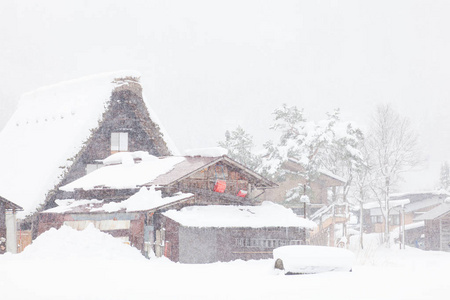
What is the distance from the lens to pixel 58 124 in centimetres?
3494

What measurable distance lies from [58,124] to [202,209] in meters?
14.3

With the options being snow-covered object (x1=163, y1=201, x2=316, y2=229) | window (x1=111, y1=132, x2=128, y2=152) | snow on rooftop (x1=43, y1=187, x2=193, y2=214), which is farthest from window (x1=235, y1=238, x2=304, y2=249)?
window (x1=111, y1=132, x2=128, y2=152)

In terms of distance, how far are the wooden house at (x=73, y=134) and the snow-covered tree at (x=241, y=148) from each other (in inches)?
570

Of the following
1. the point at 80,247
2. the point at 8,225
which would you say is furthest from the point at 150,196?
the point at 8,225

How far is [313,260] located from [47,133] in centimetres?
2377

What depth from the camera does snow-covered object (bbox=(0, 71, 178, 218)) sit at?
30.6 metres

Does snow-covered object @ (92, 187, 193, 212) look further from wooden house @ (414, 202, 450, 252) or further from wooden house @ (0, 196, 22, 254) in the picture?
wooden house @ (414, 202, 450, 252)

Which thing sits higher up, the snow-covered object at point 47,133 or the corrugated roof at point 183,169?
the snow-covered object at point 47,133

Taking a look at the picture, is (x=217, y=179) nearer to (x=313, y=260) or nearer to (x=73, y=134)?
(x=73, y=134)

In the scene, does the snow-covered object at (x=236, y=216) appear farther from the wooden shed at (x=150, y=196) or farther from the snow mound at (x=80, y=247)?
the snow mound at (x=80, y=247)

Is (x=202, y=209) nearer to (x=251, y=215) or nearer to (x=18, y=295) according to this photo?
(x=251, y=215)

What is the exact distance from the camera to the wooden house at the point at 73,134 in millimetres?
31125

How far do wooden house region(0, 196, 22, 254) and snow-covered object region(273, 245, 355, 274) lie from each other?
14896 millimetres

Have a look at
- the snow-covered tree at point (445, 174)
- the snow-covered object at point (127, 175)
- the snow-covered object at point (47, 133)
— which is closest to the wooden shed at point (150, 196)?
the snow-covered object at point (127, 175)
